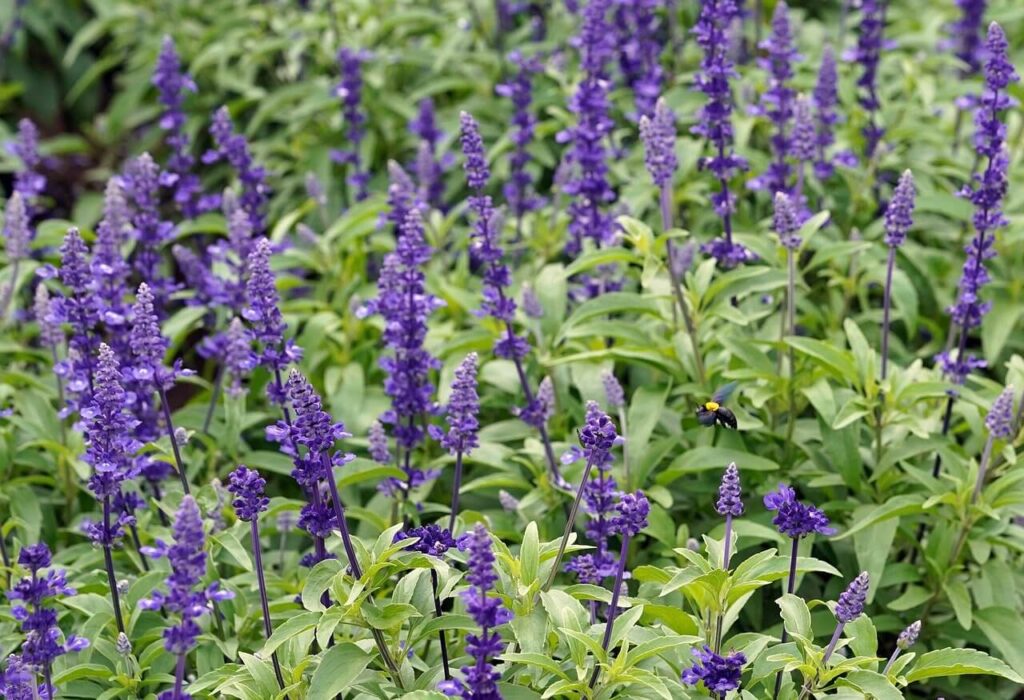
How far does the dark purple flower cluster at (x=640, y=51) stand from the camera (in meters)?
6.58

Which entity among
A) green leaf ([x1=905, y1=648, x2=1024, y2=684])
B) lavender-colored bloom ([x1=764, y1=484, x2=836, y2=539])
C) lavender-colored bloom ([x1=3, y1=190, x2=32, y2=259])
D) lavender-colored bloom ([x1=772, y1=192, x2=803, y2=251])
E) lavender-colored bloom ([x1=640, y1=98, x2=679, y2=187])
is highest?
lavender-colored bloom ([x1=640, y1=98, x2=679, y2=187])

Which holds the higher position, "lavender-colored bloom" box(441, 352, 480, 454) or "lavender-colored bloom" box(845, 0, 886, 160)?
"lavender-colored bloom" box(845, 0, 886, 160)

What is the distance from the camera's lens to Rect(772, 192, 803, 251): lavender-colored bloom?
15.0ft

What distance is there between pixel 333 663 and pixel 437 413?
172 centimetres

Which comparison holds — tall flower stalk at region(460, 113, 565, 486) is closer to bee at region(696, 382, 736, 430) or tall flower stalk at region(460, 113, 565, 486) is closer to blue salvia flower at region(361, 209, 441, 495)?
blue salvia flower at region(361, 209, 441, 495)

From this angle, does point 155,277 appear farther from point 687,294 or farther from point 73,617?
point 687,294

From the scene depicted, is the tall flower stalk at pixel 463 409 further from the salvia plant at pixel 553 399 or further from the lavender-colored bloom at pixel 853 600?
the lavender-colored bloom at pixel 853 600

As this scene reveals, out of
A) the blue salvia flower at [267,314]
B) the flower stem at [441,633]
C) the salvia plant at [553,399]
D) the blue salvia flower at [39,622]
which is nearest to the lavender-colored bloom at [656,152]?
the salvia plant at [553,399]

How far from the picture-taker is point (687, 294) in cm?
501

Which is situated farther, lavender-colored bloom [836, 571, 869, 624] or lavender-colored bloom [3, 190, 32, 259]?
lavender-colored bloom [3, 190, 32, 259]

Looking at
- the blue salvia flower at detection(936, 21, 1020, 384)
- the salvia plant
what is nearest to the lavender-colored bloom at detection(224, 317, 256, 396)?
the salvia plant

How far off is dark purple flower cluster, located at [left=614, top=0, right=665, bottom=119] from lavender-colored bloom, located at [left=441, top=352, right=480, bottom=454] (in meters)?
2.87

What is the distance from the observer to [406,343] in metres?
4.70

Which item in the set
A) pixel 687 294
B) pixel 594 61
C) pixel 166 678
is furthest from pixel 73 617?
pixel 594 61
